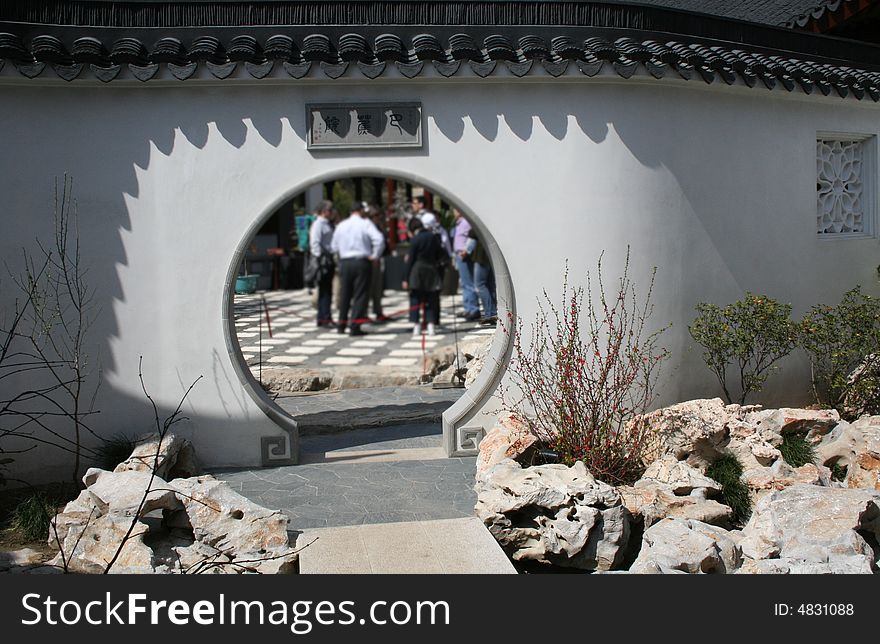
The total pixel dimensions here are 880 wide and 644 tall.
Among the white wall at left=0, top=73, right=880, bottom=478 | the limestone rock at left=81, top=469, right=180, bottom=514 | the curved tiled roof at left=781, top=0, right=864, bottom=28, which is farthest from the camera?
the curved tiled roof at left=781, top=0, right=864, bottom=28

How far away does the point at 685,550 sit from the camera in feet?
18.5

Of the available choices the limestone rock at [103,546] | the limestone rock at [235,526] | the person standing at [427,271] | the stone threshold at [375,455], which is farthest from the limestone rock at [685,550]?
the person standing at [427,271]

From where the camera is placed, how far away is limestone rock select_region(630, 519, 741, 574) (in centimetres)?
555

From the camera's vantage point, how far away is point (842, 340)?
27.8ft

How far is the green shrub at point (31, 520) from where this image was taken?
657 centimetres

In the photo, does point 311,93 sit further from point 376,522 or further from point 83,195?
point 376,522

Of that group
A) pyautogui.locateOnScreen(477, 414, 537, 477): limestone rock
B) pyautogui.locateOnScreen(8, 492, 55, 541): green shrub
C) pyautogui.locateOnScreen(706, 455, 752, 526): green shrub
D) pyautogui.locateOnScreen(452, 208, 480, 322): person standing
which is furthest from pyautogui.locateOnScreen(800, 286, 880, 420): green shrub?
pyautogui.locateOnScreen(452, 208, 480, 322): person standing

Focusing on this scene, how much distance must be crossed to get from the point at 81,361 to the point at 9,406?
65 cm

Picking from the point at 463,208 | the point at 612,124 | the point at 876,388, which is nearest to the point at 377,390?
the point at 463,208

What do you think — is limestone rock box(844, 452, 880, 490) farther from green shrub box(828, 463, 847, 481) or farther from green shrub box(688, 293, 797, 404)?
green shrub box(688, 293, 797, 404)

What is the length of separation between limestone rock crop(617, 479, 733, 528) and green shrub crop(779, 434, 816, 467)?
1.22 m

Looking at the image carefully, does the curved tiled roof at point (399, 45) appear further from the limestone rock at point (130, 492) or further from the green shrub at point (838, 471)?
the green shrub at point (838, 471)

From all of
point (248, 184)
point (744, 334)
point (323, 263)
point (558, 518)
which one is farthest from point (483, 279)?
point (558, 518)

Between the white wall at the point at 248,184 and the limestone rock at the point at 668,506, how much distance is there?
180 cm
